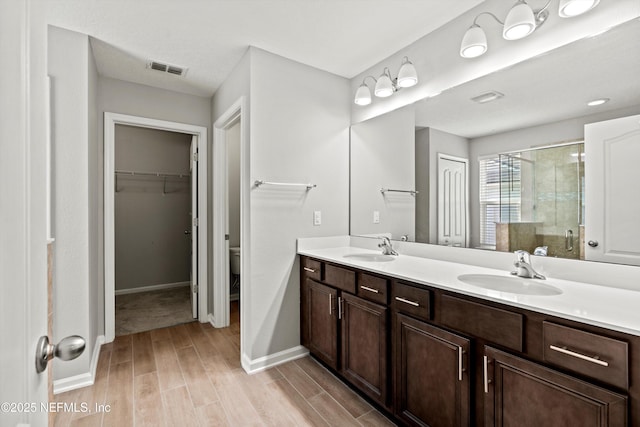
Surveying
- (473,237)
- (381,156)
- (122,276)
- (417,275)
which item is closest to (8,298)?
(417,275)

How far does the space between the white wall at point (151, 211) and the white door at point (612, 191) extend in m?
4.64

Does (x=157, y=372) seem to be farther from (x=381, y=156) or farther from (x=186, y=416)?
(x=381, y=156)

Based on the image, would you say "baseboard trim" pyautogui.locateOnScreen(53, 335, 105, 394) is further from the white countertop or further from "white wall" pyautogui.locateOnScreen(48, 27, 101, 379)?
the white countertop

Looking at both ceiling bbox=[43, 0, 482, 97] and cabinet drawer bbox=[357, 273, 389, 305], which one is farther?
ceiling bbox=[43, 0, 482, 97]

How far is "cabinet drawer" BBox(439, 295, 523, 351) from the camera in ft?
3.90

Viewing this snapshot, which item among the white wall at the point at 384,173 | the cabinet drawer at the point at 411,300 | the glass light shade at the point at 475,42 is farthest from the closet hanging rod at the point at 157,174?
the glass light shade at the point at 475,42

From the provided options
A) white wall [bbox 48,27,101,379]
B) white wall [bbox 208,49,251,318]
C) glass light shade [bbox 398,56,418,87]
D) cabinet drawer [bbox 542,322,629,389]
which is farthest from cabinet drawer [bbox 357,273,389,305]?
white wall [bbox 48,27,101,379]

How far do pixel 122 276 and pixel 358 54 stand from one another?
4195 mm

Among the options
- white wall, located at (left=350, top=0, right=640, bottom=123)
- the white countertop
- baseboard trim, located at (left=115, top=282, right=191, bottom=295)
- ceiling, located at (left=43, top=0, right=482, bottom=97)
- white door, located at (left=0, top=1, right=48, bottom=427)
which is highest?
ceiling, located at (left=43, top=0, right=482, bottom=97)

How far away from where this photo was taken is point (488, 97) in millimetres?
1888

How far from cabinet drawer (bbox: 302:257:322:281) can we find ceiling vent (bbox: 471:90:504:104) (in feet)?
4.95

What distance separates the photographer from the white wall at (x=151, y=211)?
173 inches

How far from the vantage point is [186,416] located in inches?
72.4

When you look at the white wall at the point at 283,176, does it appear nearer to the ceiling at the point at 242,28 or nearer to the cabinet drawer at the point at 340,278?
the ceiling at the point at 242,28
